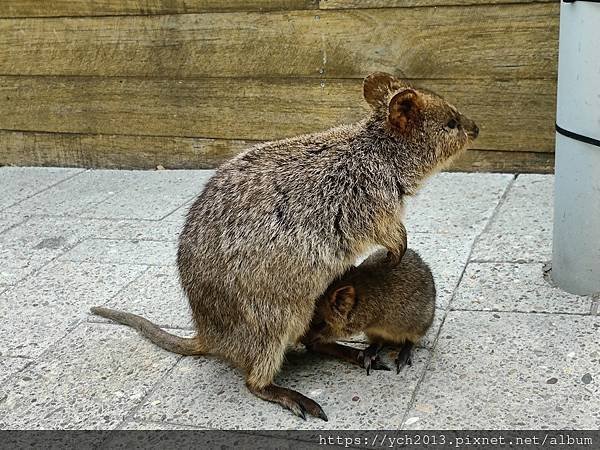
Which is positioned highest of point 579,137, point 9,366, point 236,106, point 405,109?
point 405,109

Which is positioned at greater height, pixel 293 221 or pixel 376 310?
pixel 293 221

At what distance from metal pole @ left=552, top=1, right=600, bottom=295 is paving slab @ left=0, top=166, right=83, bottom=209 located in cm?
441

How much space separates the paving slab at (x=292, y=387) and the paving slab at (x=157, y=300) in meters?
0.51

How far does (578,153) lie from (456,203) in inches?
69.8

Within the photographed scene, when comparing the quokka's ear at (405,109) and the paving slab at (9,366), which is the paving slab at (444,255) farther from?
the paving slab at (9,366)

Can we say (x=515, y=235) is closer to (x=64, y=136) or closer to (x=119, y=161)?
(x=119, y=161)

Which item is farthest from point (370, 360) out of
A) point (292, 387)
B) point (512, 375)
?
point (512, 375)

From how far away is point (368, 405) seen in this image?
3381mm

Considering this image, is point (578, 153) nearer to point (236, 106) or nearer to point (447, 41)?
point (447, 41)

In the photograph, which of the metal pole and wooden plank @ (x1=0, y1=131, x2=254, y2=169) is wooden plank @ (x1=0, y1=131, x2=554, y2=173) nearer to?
wooden plank @ (x1=0, y1=131, x2=254, y2=169)

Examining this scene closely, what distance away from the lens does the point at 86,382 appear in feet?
12.3

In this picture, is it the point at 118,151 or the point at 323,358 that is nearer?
the point at 323,358

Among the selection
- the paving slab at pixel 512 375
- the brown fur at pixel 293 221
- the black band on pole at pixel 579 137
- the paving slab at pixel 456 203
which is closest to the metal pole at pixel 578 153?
the black band on pole at pixel 579 137

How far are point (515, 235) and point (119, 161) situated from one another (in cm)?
368
